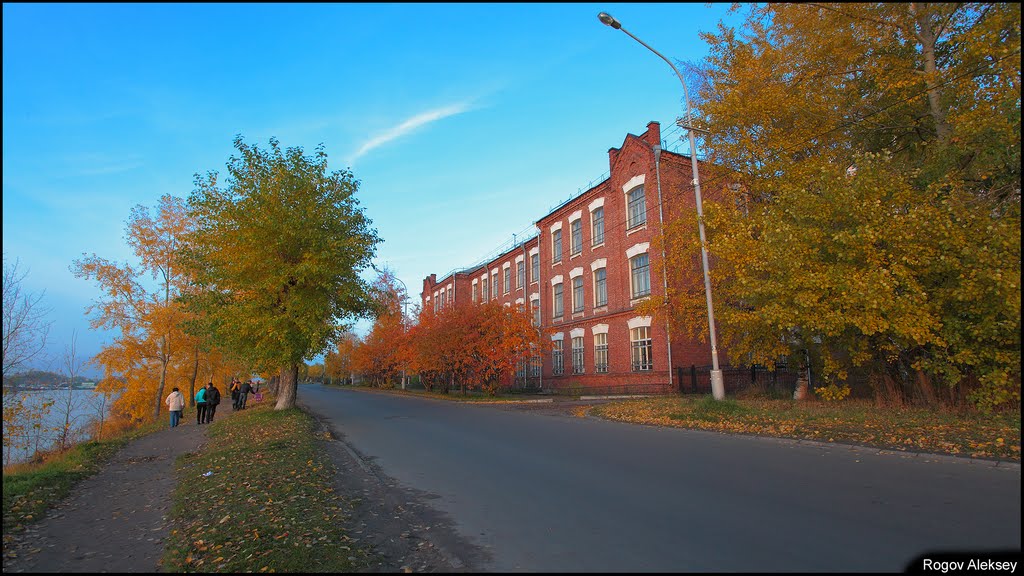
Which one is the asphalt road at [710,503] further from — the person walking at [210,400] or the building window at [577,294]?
the building window at [577,294]

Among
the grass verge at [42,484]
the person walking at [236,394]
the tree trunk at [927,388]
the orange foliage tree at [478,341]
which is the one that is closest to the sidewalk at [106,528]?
the grass verge at [42,484]

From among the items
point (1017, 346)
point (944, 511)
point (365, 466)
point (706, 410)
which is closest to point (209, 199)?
point (365, 466)

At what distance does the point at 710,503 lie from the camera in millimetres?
6402

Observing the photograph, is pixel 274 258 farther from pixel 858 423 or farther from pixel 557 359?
pixel 557 359

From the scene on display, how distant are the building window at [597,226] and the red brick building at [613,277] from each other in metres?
0.06

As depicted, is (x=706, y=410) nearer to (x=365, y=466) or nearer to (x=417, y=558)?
(x=365, y=466)

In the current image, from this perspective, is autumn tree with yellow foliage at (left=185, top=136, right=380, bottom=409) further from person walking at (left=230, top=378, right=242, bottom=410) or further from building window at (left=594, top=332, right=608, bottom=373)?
building window at (left=594, top=332, right=608, bottom=373)

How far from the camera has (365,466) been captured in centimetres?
999

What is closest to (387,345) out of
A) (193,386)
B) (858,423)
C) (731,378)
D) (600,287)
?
(193,386)

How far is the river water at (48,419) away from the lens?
44.6 ft

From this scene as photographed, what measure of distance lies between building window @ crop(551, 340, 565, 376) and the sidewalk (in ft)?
86.2

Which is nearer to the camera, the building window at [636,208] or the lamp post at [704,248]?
the lamp post at [704,248]

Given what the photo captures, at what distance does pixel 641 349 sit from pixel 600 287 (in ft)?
18.1

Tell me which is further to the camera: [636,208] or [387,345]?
[387,345]
